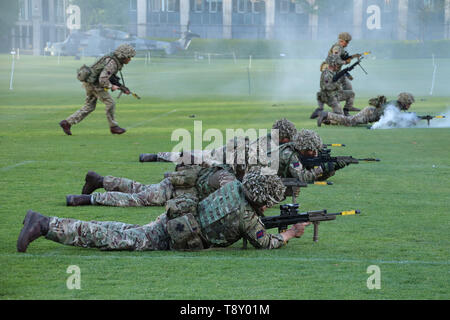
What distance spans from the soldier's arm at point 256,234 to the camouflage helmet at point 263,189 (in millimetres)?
171

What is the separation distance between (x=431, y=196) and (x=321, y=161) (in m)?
1.69

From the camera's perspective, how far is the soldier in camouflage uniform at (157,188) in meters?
9.02

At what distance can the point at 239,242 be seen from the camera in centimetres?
862

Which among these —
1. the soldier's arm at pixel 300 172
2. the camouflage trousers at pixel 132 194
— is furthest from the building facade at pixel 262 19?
the camouflage trousers at pixel 132 194

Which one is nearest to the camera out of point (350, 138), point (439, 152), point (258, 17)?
point (439, 152)

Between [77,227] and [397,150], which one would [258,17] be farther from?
[77,227]

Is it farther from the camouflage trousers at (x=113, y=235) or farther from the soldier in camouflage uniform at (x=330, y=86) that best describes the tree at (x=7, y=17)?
the camouflage trousers at (x=113, y=235)

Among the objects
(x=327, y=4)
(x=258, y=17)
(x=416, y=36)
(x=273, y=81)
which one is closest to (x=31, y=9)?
(x=258, y=17)

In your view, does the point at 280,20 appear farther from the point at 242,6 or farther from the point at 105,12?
the point at 105,12

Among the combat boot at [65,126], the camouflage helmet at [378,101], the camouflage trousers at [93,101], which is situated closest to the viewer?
the camouflage trousers at [93,101]

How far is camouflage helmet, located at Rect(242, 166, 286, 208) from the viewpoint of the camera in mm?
7594

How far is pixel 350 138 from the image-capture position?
1947 cm

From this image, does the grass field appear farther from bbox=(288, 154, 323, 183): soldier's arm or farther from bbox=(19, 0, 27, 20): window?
bbox=(19, 0, 27, 20): window
